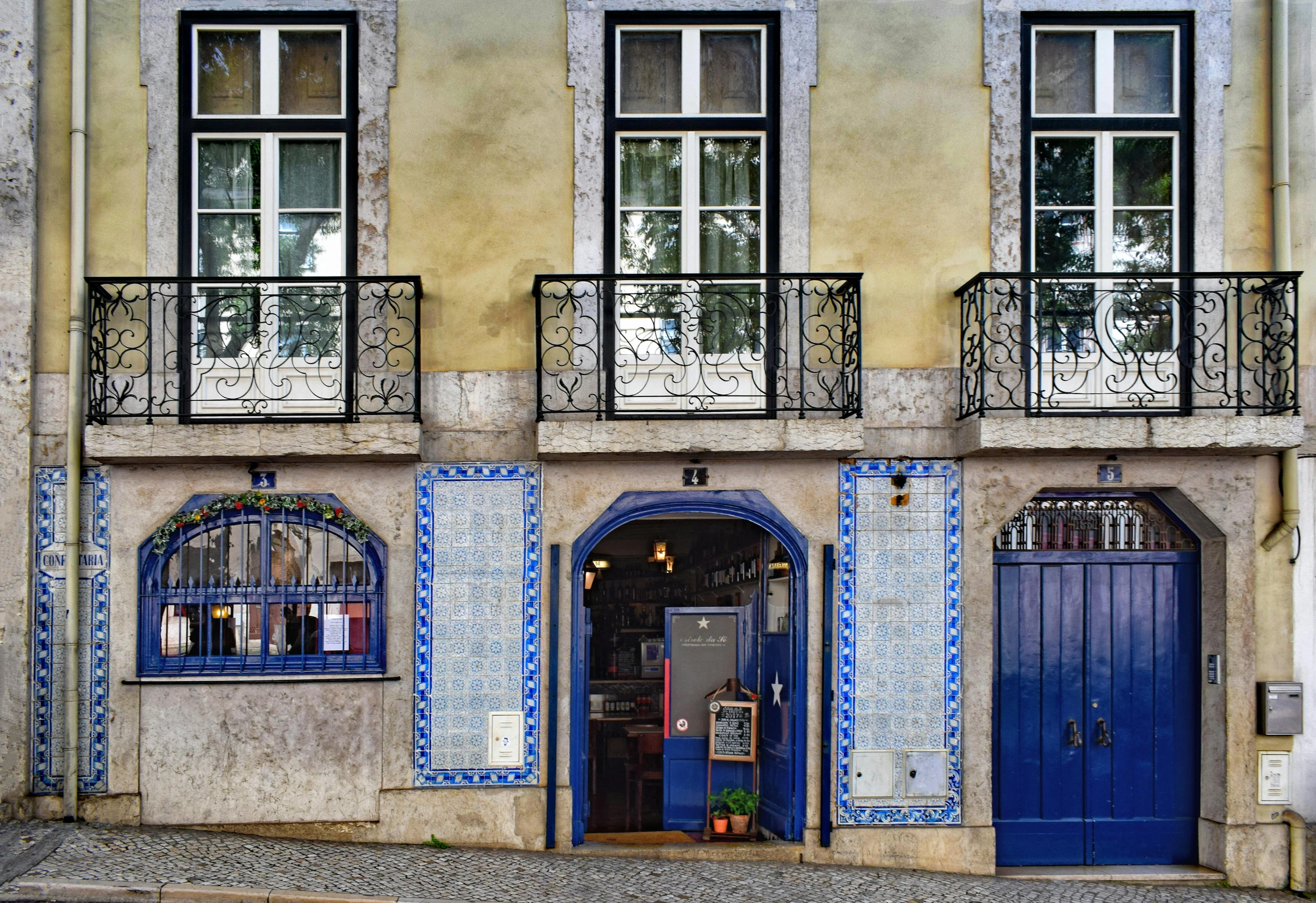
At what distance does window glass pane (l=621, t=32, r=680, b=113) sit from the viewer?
25.5 feet

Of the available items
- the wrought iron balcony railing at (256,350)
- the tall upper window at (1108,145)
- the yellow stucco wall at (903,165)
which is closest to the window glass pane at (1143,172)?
the tall upper window at (1108,145)

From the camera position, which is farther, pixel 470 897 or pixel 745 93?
pixel 745 93

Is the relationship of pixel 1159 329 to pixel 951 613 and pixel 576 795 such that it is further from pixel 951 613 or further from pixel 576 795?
pixel 576 795

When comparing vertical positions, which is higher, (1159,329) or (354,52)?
(354,52)

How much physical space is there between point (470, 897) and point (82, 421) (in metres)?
4.23

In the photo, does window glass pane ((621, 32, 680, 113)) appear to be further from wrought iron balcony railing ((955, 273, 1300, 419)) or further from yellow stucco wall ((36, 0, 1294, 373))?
wrought iron balcony railing ((955, 273, 1300, 419))

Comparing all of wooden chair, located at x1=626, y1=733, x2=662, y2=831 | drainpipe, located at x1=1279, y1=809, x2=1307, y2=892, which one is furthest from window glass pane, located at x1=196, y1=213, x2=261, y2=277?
drainpipe, located at x1=1279, y1=809, x2=1307, y2=892

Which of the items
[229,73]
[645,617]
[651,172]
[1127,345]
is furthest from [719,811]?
[229,73]

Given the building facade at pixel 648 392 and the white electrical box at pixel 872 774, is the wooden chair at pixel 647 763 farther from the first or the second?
the white electrical box at pixel 872 774

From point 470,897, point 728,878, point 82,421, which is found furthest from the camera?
point 82,421

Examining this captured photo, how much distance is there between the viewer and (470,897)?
20.7 ft

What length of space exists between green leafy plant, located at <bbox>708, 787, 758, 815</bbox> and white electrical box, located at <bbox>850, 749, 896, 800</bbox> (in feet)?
2.54

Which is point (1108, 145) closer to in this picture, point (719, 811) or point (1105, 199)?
point (1105, 199)

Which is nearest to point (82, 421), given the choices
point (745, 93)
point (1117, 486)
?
point (745, 93)
